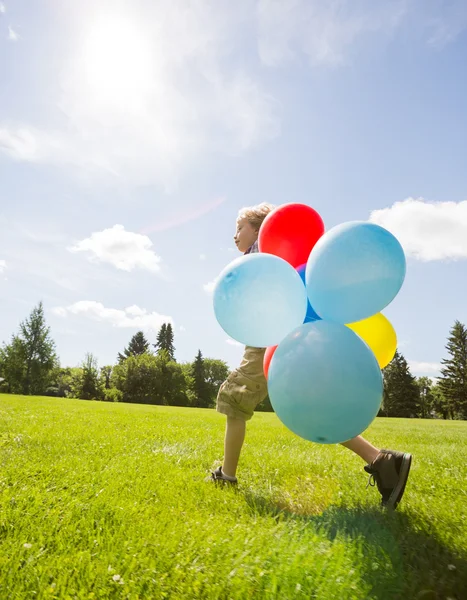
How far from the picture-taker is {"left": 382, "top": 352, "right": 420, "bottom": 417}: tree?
42938mm

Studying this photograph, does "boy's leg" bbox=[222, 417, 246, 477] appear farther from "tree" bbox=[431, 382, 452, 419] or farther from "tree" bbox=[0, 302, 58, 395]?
"tree" bbox=[431, 382, 452, 419]

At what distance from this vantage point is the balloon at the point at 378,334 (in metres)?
2.57

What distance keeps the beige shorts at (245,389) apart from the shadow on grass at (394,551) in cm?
66

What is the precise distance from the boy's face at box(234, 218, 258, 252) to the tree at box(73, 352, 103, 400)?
1766 inches

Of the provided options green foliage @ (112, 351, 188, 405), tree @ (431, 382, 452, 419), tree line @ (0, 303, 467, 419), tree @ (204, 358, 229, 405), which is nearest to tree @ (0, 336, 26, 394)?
tree line @ (0, 303, 467, 419)

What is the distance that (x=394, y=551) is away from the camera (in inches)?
69.5

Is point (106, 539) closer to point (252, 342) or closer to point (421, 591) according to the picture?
point (252, 342)

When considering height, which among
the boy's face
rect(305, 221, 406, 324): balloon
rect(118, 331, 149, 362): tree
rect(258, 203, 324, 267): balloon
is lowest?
rect(305, 221, 406, 324): balloon

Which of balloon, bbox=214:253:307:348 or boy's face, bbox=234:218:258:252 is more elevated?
boy's face, bbox=234:218:258:252

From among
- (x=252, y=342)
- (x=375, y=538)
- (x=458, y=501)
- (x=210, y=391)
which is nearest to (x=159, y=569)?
(x=375, y=538)

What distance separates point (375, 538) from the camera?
6.19 ft

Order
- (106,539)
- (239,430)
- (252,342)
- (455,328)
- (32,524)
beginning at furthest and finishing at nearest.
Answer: (455,328)
(239,430)
(252,342)
(32,524)
(106,539)

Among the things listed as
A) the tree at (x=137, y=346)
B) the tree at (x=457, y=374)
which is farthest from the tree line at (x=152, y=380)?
the tree at (x=137, y=346)

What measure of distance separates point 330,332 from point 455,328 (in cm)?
5360
